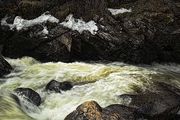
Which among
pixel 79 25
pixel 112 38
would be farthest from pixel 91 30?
pixel 112 38

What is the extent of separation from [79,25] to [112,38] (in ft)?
4.50

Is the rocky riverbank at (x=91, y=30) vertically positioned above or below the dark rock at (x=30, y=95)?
above

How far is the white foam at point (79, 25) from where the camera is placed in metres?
14.3

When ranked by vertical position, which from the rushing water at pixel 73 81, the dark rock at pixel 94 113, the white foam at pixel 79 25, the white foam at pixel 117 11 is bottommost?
the rushing water at pixel 73 81

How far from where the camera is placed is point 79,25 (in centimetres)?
Answer: 1446

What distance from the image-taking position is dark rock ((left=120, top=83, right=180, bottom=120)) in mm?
9453

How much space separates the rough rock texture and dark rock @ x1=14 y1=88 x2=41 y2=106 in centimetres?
385

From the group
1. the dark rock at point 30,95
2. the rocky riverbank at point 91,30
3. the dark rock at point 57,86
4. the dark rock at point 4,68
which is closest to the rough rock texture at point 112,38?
the rocky riverbank at point 91,30

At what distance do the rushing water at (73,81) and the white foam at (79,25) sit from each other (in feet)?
4.44

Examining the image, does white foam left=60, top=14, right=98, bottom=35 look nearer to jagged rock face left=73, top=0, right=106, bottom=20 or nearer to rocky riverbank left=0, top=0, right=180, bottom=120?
rocky riverbank left=0, top=0, right=180, bottom=120

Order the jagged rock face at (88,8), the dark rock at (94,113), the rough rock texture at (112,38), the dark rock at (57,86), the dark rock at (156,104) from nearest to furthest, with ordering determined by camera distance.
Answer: the dark rock at (94,113), the dark rock at (156,104), the dark rock at (57,86), the rough rock texture at (112,38), the jagged rock face at (88,8)

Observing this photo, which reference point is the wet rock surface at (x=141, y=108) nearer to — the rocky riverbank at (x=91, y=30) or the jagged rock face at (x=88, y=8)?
the rocky riverbank at (x=91, y=30)

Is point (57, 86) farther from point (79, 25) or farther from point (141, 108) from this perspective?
point (79, 25)

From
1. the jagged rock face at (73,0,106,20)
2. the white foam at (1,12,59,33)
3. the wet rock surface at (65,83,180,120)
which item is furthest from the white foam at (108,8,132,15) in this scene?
the wet rock surface at (65,83,180,120)
